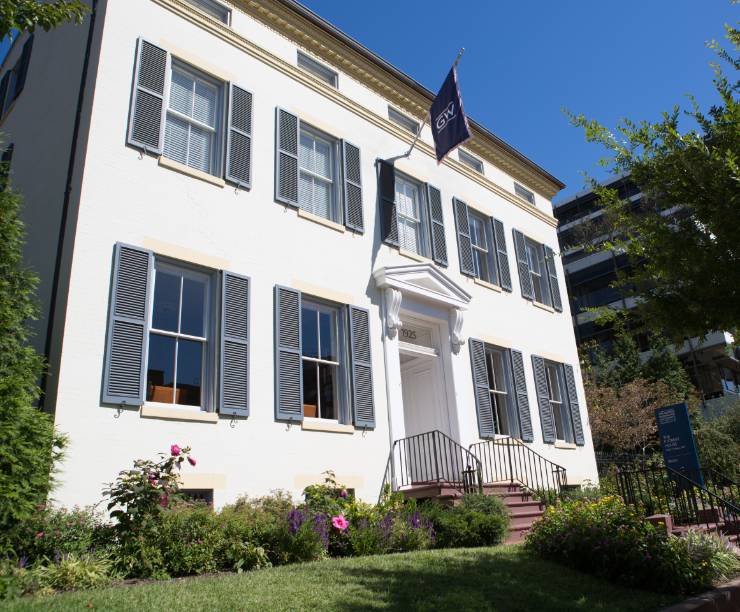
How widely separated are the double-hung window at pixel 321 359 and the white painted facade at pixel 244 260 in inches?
12.5

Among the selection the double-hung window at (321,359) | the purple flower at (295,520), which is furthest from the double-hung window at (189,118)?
the purple flower at (295,520)

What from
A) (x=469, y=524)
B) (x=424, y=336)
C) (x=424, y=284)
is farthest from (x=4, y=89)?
(x=469, y=524)

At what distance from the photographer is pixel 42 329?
27.0ft

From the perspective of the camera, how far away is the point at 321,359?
1073 centimetres

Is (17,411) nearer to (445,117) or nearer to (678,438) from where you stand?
(445,117)

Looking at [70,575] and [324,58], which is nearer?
[70,575]

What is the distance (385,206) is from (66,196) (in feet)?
20.1

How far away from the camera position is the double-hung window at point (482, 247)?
15359mm

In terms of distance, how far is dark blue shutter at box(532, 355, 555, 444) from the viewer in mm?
14820

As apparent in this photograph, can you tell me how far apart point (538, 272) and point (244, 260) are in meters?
10.1

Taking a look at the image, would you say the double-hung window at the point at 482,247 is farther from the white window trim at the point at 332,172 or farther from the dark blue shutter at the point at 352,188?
the white window trim at the point at 332,172

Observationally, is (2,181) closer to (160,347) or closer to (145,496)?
(160,347)

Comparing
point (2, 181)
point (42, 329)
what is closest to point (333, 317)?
point (42, 329)

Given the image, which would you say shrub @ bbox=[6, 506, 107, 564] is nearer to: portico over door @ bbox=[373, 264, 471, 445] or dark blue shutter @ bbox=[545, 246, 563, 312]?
portico over door @ bbox=[373, 264, 471, 445]
